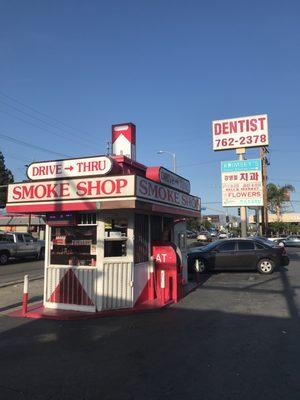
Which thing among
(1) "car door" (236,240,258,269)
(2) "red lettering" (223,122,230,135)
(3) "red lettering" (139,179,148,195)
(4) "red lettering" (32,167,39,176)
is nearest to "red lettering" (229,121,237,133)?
(2) "red lettering" (223,122,230,135)

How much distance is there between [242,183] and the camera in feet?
92.2

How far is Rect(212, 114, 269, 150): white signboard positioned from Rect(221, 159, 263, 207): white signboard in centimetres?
139

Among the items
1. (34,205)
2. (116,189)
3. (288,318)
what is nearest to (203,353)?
(288,318)

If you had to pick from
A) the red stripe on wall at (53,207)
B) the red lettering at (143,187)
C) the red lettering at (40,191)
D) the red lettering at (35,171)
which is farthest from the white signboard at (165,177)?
the red lettering at (35,171)

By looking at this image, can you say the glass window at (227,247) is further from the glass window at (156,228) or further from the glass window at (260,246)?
the glass window at (156,228)

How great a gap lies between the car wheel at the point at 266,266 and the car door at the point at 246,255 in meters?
0.23

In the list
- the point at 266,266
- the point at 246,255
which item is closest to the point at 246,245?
the point at 246,255

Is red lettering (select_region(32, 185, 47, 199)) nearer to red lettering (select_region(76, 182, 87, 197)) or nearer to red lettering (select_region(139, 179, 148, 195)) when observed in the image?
red lettering (select_region(76, 182, 87, 197))

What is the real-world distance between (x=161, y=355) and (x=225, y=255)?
12.3 m

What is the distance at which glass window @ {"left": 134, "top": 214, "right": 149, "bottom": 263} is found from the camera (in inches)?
404

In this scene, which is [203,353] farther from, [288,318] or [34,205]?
[34,205]

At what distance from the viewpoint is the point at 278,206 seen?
246 ft

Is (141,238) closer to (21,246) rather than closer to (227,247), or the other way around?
(227,247)

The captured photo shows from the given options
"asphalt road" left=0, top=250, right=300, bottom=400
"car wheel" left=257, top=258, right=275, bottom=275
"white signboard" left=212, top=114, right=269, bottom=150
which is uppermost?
"white signboard" left=212, top=114, right=269, bottom=150
